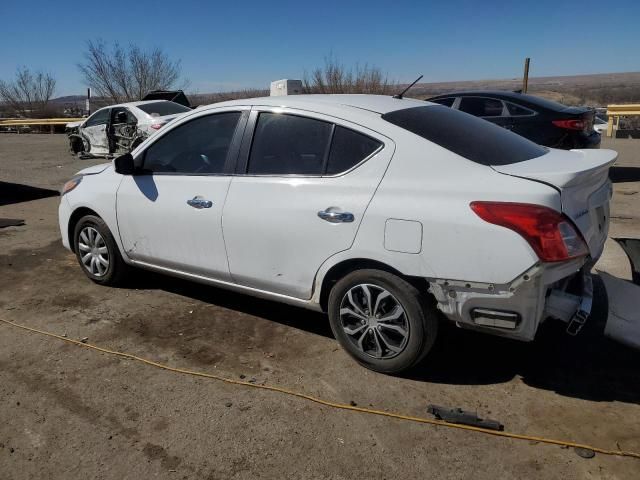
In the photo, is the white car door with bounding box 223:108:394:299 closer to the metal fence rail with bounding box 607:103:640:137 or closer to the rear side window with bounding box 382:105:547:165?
the rear side window with bounding box 382:105:547:165

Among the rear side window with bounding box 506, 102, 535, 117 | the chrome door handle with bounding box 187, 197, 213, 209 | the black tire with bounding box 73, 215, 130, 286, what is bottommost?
the black tire with bounding box 73, 215, 130, 286

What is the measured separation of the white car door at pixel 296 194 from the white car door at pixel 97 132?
13.0 metres

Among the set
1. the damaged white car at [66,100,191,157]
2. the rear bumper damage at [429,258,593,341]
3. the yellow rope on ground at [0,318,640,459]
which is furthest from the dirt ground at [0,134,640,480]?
the damaged white car at [66,100,191,157]

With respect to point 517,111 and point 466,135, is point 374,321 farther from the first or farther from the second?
point 517,111

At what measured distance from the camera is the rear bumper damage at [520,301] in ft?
9.17

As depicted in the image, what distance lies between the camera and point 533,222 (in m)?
2.75

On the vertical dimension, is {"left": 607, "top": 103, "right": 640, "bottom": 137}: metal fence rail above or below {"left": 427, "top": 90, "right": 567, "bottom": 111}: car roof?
below

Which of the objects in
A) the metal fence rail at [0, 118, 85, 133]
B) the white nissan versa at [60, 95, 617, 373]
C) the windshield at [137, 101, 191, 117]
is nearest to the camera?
the white nissan versa at [60, 95, 617, 373]

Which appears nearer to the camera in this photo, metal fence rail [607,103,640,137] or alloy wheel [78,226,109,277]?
alloy wheel [78,226,109,277]

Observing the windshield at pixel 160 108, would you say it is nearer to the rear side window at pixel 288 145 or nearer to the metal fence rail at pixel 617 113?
the rear side window at pixel 288 145

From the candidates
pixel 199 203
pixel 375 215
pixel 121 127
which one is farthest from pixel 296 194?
pixel 121 127

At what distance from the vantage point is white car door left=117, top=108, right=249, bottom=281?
3947mm

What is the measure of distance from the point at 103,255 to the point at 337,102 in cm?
263

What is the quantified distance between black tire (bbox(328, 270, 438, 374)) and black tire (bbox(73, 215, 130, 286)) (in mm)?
2284
